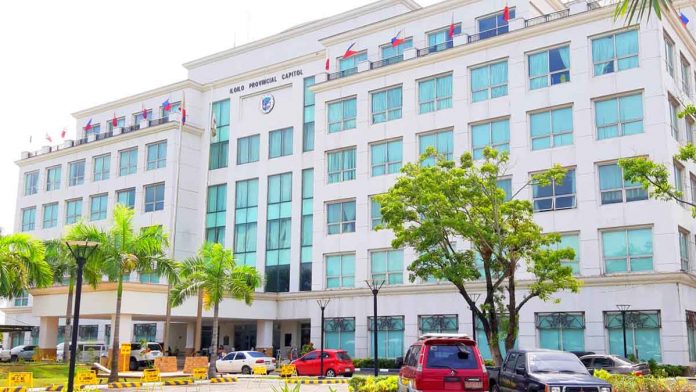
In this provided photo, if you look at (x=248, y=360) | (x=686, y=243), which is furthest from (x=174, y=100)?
Result: (x=686, y=243)

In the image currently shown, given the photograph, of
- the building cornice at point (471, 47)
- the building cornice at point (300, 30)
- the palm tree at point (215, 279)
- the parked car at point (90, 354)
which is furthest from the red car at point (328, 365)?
the building cornice at point (300, 30)

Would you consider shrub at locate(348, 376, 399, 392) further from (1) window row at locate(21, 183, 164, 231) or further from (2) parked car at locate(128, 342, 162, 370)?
(1) window row at locate(21, 183, 164, 231)

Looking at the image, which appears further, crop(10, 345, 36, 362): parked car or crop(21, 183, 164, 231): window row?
crop(21, 183, 164, 231): window row

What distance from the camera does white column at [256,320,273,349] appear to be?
51.5 metres

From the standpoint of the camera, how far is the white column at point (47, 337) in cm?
4891

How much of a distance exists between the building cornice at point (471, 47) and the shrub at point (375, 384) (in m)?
24.9

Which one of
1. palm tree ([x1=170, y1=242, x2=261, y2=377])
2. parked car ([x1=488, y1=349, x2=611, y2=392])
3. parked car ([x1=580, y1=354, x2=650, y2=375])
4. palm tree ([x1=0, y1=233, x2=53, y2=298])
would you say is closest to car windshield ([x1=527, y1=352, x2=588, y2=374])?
parked car ([x1=488, y1=349, x2=611, y2=392])

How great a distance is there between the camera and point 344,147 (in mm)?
48625

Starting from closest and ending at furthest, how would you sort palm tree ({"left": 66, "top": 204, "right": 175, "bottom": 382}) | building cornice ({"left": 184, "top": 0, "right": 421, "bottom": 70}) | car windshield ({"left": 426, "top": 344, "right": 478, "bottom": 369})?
car windshield ({"left": 426, "top": 344, "right": 478, "bottom": 369}) < palm tree ({"left": 66, "top": 204, "right": 175, "bottom": 382}) < building cornice ({"left": 184, "top": 0, "right": 421, "bottom": 70})

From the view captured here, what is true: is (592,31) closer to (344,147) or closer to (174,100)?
(344,147)

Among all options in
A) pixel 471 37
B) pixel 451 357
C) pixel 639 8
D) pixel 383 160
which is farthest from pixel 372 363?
pixel 639 8

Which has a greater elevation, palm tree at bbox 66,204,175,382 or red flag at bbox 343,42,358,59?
red flag at bbox 343,42,358,59

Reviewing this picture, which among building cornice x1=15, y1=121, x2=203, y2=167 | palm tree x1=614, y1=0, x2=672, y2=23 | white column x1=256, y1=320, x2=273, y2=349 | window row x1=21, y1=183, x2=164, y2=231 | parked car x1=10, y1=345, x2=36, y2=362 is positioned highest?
building cornice x1=15, y1=121, x2=203, y2=167

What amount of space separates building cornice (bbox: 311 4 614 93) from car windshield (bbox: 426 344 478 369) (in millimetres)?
27003
